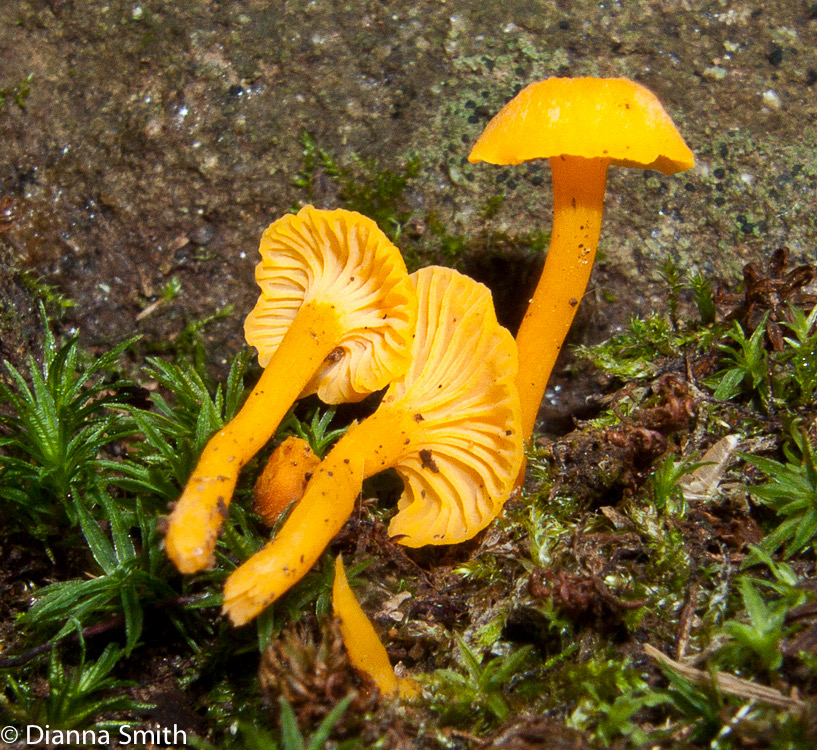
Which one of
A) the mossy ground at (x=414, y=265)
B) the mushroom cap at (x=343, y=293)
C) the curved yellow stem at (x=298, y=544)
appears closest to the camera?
the curved yellow stem at (x=298, y=544)

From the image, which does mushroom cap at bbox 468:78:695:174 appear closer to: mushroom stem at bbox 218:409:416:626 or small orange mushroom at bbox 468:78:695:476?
small orange mushroom at bbox 468:78:695:476

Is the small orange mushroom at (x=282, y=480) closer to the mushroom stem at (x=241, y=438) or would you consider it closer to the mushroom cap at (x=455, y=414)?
the mushroom stem at (x=241, y=438)

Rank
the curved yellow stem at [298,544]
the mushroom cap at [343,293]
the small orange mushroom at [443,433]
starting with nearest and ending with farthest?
the curved yellow stem at [298,544] → the small orange mushroom at [443,433] → the mushroom cap at [343,293]

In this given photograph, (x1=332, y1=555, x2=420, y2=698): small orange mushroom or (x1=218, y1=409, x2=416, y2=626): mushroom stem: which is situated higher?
(x1=218, y1=409, x2=416, y2=626): mushroom stem

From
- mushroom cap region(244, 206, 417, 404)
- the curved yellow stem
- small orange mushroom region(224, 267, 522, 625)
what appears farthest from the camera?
mushroom cap region(244, 206, 417, 404)

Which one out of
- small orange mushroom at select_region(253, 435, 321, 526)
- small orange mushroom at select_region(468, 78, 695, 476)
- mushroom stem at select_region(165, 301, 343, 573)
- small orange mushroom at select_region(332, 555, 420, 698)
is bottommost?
small orange mushroom at select_region(332, 555, 420, 698)

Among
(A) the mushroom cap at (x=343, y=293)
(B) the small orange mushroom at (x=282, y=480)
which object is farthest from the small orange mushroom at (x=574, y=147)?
(B) the small orange mushroom at (x=282, y=480)

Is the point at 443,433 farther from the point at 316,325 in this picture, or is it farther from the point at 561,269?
the point at 561,269

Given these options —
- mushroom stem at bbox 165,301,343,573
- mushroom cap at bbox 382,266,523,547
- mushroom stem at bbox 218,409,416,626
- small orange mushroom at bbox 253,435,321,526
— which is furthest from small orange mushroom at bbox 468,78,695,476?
small orange mushroom at bbox 253,435,321,526
